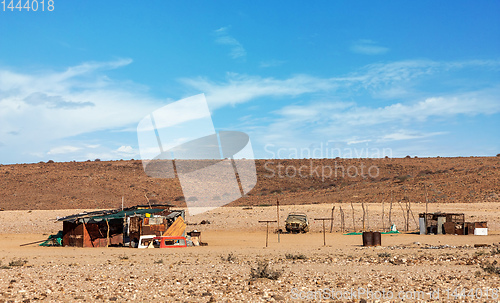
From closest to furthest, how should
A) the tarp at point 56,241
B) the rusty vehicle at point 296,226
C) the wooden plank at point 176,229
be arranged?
the wooden plank at point 176,229 → the tarp at point 56,241 → the rusty vehicle at point 296,226

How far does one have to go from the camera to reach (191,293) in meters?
11.2

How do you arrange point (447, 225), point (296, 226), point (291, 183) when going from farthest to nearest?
point (291, 183) < point (296, 226) < point (447, 225)

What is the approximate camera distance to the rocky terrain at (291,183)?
5903 centimetres

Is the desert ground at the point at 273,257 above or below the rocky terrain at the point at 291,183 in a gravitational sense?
below

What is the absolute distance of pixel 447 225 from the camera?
31109 millimetres

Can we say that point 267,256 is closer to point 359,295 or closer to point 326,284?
point 326,284

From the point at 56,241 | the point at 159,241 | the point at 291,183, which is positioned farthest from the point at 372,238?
the point at 291,183

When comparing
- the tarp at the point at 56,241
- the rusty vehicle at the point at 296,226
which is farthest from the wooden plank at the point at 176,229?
the rusty vehicle at the point at 296,226

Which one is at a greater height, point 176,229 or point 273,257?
point 176,229

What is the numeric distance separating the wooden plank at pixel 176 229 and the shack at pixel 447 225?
51.4 feet

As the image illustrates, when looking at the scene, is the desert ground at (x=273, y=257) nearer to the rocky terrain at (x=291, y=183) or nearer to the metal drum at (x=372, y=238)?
the rocky terrain at (x=291, y=183)

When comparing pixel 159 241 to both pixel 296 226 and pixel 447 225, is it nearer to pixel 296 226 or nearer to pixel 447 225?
pixel 296 226

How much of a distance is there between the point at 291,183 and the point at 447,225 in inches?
2113

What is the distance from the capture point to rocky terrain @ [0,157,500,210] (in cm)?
5903
